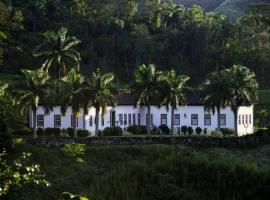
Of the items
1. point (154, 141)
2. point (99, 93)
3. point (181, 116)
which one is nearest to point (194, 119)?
point (181, 116)

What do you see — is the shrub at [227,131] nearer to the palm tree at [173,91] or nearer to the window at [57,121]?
the palm tree at [173,91]

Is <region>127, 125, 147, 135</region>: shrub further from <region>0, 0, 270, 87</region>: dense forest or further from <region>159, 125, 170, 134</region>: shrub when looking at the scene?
<region>0, 0, 270, 87</region>: dense forest

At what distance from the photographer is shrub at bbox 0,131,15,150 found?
121ft

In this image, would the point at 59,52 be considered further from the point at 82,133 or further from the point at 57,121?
the point at 82,133

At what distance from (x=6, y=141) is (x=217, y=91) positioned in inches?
931

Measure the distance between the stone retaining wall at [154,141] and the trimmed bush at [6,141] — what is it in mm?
3925

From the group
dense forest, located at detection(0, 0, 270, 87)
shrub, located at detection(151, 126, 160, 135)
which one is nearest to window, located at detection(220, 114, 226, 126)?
shrub, located at detection(151, 126, 160, 135)

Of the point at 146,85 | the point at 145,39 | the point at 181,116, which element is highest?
the point at 145,39

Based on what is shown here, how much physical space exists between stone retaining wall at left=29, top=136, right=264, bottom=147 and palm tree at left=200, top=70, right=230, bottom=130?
23.6ft

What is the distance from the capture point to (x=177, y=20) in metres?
109

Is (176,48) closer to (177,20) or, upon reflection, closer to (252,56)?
(177,20)

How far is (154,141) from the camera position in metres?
43.2

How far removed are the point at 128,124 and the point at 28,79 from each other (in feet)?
59.0

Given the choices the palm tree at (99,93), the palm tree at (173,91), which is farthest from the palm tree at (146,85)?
the palm tree at (99,93)
